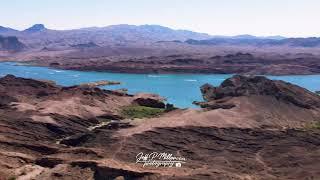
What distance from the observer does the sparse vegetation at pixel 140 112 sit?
82188 mm

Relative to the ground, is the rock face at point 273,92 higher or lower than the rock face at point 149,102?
higher

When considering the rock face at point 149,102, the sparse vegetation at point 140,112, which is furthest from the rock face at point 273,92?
the sparse vegetation at point 140,112

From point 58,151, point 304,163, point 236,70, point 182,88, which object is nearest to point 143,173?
point 58,151

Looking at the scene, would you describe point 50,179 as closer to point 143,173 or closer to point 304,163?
point 143,173

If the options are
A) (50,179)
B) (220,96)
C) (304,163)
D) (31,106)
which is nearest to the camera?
(50,179)

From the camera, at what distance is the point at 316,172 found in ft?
160

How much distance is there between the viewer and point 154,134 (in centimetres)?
6359

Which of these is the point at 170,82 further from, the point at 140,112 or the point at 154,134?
the point at 154,134

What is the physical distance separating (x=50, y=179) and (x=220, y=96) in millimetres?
54317

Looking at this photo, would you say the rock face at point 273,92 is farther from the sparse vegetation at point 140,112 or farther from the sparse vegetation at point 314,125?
the sparse vegetation at point 140,112
